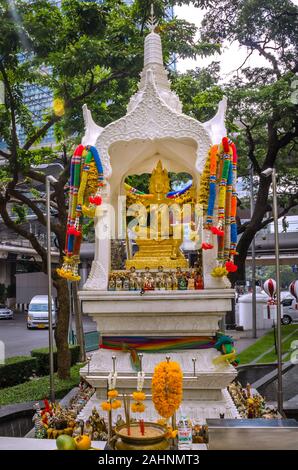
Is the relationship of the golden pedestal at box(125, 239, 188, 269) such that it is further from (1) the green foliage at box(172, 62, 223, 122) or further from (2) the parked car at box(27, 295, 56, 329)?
(2) the parked car at box(27, 295, 56, 329)

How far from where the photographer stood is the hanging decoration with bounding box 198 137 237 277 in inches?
296

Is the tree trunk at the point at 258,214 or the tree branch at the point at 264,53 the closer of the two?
the tree trunk at the point at 258,214

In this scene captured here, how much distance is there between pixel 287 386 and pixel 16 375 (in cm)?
801

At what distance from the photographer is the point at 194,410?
23.9ft

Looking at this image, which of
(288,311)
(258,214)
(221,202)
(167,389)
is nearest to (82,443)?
(167,389)

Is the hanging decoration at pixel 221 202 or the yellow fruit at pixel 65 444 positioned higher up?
the hanging decoration at pixel 221 202

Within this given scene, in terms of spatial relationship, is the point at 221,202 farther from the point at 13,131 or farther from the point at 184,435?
the point at 13,131

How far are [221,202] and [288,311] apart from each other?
25.0 m

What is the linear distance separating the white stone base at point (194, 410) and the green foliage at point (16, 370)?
6.87m

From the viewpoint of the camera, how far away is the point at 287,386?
551 inches

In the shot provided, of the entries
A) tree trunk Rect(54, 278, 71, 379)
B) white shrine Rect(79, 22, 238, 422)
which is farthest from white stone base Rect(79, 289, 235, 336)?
tree trunk Rect(54, 278, 71, 379)

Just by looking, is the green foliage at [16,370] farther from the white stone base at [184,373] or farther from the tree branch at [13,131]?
the white stone base at [184,373]

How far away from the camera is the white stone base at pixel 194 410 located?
7137 millimetres

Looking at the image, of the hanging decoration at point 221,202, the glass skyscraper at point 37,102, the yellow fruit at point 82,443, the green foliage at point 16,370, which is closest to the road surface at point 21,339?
the green foliage at point 16,370
